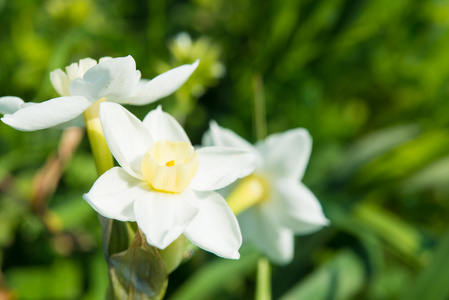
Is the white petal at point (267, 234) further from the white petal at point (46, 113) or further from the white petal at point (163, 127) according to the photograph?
the white petal at point (46, 113)

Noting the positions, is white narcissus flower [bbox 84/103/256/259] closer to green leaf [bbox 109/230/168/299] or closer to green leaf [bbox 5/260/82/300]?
green leaf [bbox 109/230/168/299]

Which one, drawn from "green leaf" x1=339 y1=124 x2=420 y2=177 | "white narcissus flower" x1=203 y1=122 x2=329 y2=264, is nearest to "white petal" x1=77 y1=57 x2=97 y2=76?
"white narcissus flower" x1=203 y1=122 x2=329 y2=264

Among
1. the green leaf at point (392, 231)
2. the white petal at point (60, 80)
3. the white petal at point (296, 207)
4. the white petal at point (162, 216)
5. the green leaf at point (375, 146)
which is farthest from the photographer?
the green leaf at point (375, 146)

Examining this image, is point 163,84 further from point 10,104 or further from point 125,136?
point 10,104

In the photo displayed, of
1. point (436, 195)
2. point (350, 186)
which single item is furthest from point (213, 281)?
point (436, 195)

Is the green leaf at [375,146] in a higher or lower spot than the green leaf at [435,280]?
lower

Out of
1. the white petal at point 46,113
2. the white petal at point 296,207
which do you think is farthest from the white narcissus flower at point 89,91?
the white petal at point 296,207

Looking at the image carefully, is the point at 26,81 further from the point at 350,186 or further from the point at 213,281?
the point at 350,186
